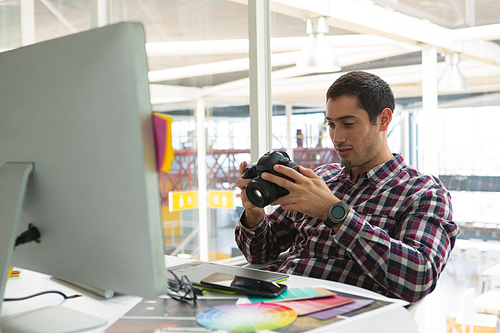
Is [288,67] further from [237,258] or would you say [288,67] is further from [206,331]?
[206,331]

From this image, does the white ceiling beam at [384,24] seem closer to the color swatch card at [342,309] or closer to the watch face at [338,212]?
the watch face at [338,212]

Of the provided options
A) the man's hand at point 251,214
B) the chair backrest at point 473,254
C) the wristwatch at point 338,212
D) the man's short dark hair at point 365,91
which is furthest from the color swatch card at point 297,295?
the chair backrest at point 473,254

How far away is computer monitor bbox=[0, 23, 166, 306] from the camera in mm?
651

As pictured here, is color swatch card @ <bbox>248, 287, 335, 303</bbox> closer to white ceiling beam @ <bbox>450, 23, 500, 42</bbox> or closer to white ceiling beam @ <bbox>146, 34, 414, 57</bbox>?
white ceiling beam @ <bbox>146, 34, 414, 57</bbox>

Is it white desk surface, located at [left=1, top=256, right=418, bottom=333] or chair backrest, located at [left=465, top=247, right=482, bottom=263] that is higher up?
white desk surface, located at [left=1, top=256, right=418, bottom=333]

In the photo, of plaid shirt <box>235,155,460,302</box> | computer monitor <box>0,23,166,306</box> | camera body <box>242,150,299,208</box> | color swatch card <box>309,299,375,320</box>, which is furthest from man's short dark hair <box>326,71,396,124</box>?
computer monitor <box>0,23,166,306</box>

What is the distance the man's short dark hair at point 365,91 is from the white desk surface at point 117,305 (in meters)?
0.65

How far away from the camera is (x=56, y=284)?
112cm

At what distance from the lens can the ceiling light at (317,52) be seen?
2.08m

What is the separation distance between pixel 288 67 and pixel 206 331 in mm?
1665

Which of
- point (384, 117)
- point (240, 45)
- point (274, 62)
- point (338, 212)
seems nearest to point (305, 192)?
point (338, 212)

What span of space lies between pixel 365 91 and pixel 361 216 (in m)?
0.44

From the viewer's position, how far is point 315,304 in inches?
35.9

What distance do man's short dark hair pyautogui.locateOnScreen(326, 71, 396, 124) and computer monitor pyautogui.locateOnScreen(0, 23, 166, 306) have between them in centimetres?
98
